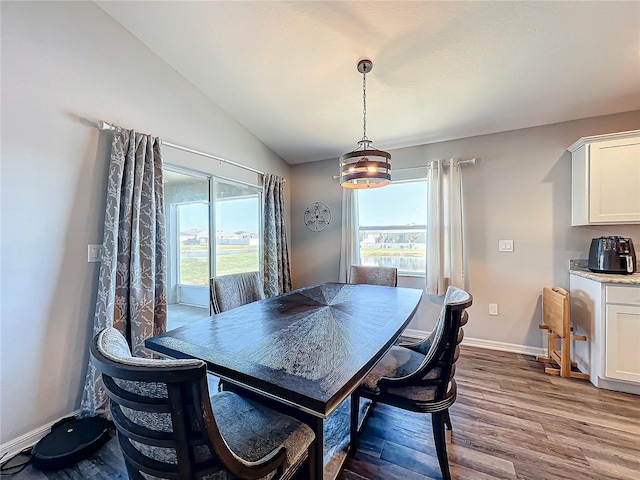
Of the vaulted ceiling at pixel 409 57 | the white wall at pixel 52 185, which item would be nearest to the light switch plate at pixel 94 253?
the white wall at pixel 52 185

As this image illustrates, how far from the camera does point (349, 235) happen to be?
147 inches

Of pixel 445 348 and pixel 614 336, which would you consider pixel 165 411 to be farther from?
pixel 614 336

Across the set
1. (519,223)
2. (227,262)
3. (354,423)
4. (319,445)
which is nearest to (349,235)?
(227,262)

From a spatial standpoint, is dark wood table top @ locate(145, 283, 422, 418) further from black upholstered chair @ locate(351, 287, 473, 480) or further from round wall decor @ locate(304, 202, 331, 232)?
round wall decor @ locate(304, 202, 331, 232)

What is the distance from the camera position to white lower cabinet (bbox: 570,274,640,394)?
2.12 meters

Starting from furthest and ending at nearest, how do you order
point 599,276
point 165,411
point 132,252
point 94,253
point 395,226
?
1. point 395,226
2. point 599,276
3. point 132,252
4. point 94,253
5. point 165,411

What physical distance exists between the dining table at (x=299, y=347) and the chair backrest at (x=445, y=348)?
0.67 feet

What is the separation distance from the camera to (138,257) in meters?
2.17

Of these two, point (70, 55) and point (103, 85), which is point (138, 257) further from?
point (70, 55)

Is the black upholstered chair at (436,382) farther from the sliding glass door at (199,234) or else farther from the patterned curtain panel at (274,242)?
the patterned curtain panel at (274,242)

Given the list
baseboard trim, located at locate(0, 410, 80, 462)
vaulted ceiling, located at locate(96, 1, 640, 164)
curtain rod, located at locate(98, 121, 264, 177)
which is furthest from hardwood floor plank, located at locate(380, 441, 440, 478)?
curtain rod, located at locate(98, 121, 264, 177)

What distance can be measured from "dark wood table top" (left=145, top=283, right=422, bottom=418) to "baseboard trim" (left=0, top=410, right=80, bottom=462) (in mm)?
1256

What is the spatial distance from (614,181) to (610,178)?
0.04 meters

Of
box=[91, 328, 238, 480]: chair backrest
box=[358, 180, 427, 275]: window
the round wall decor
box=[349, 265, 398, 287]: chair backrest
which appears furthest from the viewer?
the round wall decor
